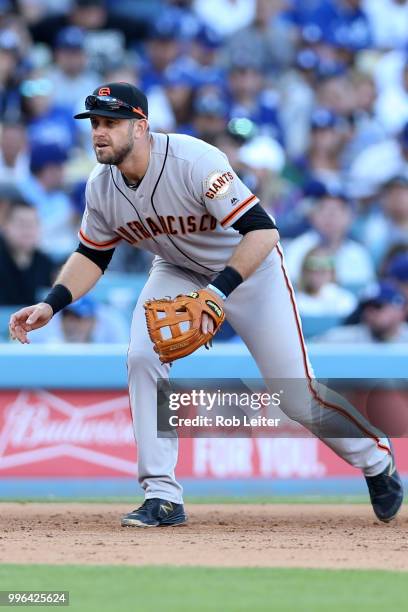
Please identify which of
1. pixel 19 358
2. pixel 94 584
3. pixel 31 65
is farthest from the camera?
pixel 31 65

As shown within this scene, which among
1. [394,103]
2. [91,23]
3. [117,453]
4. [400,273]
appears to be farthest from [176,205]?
[91,23]

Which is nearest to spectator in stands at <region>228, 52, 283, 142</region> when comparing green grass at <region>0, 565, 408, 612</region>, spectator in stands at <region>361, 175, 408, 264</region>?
spectator in stands at <region>361, 175, 408, 264</region>

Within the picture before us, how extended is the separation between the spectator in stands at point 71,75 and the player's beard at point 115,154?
6300mm

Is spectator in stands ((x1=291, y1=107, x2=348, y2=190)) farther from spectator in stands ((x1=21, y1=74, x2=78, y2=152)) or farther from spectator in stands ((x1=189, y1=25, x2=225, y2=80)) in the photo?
spectator in stands ((x1=21, y1=74, x2=78, y2=152))

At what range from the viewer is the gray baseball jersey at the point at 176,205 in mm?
5230

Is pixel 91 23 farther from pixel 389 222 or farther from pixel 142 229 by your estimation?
pixel 142 229

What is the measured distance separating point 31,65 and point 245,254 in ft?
22.2

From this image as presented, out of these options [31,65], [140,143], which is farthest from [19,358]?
[31,65]

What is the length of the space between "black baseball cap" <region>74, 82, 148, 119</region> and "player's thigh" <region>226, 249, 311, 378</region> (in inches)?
36.5

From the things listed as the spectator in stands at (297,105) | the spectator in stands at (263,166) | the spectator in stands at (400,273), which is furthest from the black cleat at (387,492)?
the spectator in stands at (297,105)

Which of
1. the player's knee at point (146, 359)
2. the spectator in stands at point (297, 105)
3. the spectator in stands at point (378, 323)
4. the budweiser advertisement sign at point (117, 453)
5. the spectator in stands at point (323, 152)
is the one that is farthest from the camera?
the spectator in stands at point (297, 105)

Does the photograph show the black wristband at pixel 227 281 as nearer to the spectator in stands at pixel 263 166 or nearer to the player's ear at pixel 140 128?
the player's ear at pixel 140 128

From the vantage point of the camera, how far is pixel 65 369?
727 cm

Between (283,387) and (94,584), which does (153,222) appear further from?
(94,584)
